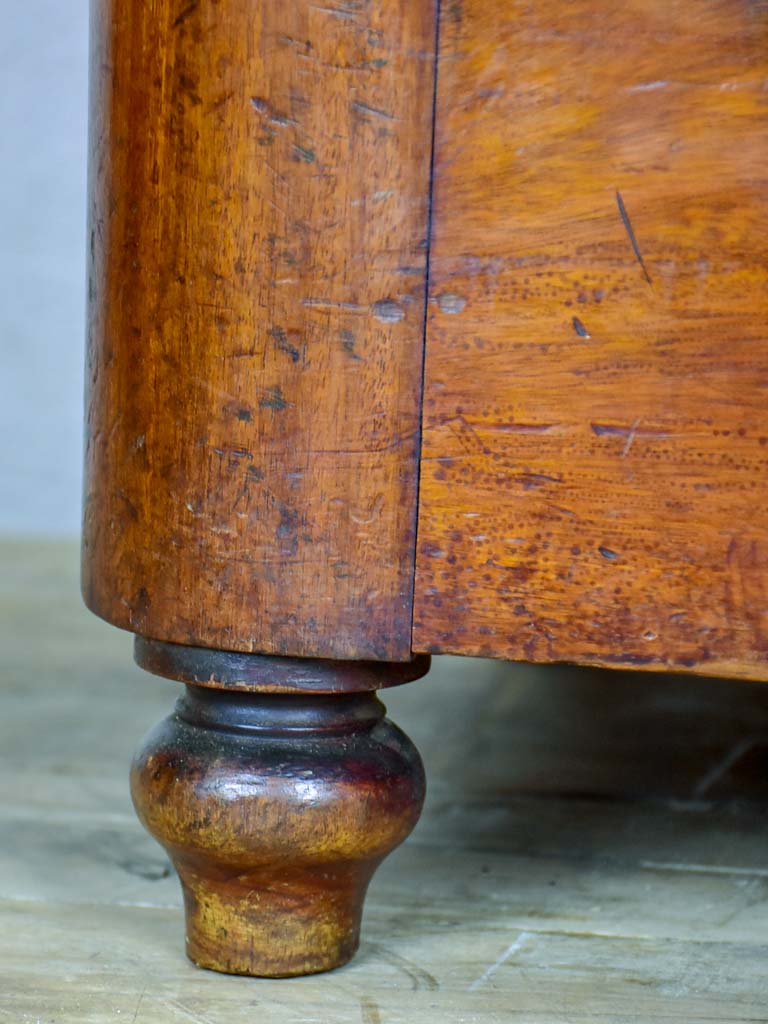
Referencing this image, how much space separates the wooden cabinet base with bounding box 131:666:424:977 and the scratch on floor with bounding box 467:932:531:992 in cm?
6

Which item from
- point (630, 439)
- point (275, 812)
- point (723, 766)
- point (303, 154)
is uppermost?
point (303, 154)

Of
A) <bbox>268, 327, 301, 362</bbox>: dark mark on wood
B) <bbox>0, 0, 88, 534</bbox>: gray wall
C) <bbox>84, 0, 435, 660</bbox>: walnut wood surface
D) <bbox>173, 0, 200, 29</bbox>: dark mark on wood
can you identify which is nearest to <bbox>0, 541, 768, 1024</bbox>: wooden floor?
<bbox>84, 0, 435, 660</bbox>: walnut wood surface

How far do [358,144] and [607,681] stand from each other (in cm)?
88

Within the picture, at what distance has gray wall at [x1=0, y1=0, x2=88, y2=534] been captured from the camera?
2.49m

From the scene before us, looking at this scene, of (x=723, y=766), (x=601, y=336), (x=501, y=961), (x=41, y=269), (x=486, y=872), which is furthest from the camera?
(x=41, y=269)

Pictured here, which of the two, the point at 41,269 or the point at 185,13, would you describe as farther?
the point at 41,269

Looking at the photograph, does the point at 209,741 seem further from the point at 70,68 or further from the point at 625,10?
the point at 70,68

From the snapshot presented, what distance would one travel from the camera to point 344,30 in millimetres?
542

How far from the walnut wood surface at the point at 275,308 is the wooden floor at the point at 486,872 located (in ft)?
0.54

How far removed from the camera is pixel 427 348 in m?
0.56

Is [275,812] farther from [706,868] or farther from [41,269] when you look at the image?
[41,269]

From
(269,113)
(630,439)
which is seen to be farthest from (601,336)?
(269,113)

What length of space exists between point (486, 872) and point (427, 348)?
0.36m

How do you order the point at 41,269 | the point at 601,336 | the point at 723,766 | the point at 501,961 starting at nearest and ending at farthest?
1. the point at 601,336
2. the point at 501,961
3. the point at 723,766
4. the point at 41,269
